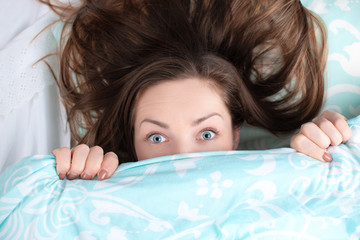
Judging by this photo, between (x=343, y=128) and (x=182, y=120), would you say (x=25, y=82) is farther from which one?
(x=343, y=128)

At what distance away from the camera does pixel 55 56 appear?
1468 mm

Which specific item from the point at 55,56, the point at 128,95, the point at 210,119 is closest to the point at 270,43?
the point at 210,119

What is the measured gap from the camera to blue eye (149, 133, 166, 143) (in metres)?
1.21

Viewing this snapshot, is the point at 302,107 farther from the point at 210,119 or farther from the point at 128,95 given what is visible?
the point at 128,95

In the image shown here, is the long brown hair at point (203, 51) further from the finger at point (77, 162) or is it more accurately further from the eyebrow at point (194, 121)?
the finger at point (77, 162)

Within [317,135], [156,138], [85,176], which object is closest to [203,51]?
[156,138]

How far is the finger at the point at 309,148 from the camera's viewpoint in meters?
1.01

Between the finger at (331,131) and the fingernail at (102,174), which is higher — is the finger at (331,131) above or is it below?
below

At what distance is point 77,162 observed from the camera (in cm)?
102

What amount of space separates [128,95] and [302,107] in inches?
24.4

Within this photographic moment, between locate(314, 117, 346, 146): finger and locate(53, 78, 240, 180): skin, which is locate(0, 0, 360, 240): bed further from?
locate(53, 78, 240, 180): skin

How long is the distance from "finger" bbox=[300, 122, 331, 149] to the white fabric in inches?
34.8

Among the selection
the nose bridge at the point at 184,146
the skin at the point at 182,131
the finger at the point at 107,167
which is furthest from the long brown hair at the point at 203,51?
the finger at the point at 107,167

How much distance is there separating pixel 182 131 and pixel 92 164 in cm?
28
